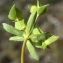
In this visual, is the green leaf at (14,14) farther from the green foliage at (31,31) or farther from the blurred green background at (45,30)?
the blurred green background at (45,30)

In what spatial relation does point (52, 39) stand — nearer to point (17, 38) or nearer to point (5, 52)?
point (17, 38)

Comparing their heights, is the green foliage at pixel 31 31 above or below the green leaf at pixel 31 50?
above

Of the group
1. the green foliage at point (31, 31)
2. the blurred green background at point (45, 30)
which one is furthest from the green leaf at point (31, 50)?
the blurred green background at point (45, 30)

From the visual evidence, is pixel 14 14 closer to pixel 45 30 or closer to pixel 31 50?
pixel 31 50

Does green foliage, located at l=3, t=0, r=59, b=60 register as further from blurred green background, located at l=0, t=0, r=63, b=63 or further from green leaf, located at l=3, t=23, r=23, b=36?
blurred green background, located at l=0, t=0, r=63, b=63

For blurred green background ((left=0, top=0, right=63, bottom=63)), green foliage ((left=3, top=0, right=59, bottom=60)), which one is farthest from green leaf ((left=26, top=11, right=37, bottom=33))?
blurred green background ((left=0, top=0, right=63, bottom=63))

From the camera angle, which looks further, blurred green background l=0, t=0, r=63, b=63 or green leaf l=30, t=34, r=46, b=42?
blurred green background l=0, t=0, r=63, b=63

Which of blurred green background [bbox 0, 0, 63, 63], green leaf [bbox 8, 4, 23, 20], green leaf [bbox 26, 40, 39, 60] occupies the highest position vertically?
green leaf [bbox 8, 4, 23, 20]

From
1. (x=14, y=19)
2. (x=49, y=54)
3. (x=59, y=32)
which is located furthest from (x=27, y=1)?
(x=14, y=19)
